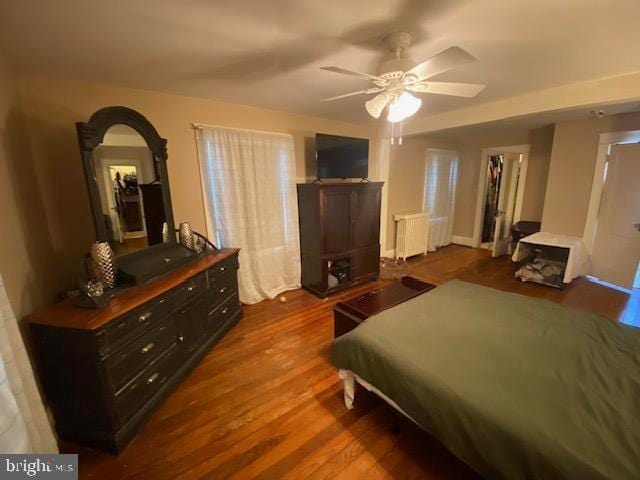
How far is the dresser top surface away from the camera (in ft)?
4.53

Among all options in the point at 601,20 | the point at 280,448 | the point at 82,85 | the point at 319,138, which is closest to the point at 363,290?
the point at 319,138

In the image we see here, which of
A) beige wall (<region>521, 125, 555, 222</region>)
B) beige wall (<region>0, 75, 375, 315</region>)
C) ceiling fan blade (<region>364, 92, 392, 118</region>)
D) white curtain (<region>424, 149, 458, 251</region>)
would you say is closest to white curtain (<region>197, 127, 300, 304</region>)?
beige wall (<region>0, 75, 375, 315</region>)

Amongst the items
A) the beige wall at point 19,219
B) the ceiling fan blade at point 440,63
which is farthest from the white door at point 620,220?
the beige wall at point 19,219

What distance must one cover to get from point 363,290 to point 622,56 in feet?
10.0

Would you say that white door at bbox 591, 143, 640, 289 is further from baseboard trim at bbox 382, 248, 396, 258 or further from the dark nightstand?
the dark nightstand

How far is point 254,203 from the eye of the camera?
3104 millimetres

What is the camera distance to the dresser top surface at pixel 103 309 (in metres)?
1.38

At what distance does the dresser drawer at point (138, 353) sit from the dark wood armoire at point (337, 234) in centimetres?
187

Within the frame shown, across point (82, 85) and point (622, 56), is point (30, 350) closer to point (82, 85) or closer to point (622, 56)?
point (82, 85)

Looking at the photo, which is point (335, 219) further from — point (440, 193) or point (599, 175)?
point (599, 175)

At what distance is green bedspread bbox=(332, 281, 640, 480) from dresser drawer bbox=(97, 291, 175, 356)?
122cm

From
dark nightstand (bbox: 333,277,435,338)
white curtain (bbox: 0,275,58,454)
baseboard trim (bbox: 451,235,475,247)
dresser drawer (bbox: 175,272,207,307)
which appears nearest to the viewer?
white curtain (bbox: 0,275,58,454)

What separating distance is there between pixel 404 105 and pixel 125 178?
2.15 meters

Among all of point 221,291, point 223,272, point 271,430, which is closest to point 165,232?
point 223,272
